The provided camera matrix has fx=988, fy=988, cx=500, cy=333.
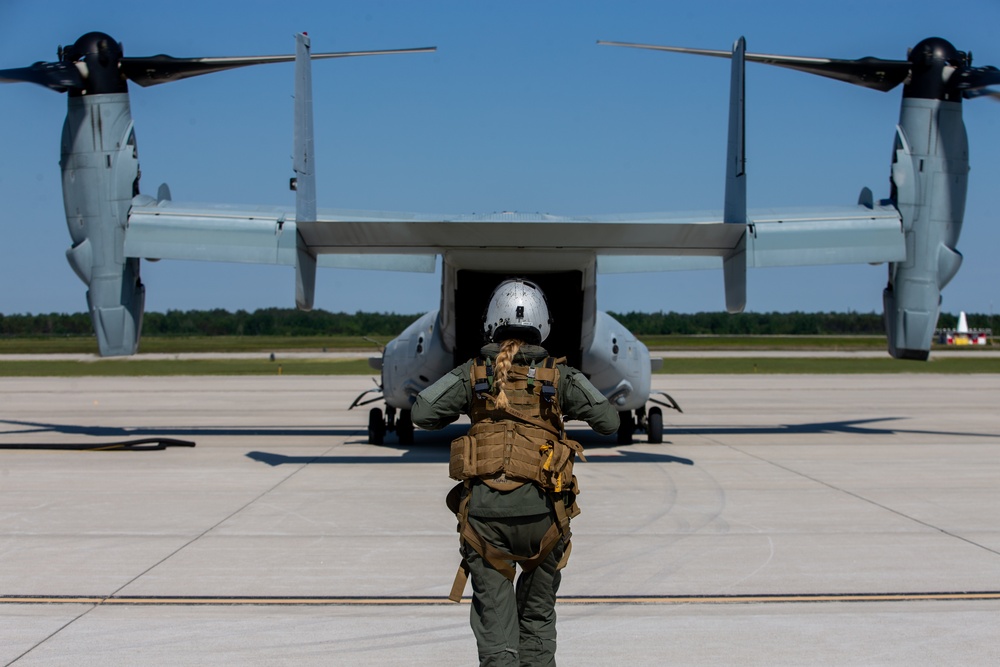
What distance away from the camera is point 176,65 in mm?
15219

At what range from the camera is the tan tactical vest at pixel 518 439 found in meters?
4.40

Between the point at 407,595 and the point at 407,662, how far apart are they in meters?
1.39

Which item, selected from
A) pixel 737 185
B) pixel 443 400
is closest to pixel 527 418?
pixel 443 400

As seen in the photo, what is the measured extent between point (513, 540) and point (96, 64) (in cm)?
1238

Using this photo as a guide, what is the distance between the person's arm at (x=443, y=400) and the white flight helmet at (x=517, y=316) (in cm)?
29

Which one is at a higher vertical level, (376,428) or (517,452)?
(517,452)

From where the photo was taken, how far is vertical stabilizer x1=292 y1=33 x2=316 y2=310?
471 inches

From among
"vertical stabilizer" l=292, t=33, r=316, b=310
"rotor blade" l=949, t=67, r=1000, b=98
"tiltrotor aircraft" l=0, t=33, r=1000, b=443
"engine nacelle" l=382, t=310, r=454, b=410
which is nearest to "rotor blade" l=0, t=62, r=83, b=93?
"tiltrotor aircraft" l=0, t=33, r=1000, b=443

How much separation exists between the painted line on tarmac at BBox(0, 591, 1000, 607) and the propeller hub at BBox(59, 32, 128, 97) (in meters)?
9.45

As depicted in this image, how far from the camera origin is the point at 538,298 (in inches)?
193

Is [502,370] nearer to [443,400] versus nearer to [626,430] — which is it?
[443,400]

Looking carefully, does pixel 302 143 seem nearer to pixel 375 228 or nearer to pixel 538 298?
pixel 375 228

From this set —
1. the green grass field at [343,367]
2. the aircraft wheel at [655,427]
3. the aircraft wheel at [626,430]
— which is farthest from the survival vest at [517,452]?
the green grass field at [343,367]

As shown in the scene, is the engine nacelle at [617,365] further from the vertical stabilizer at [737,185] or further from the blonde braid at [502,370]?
the blonde braid at [502,370]
